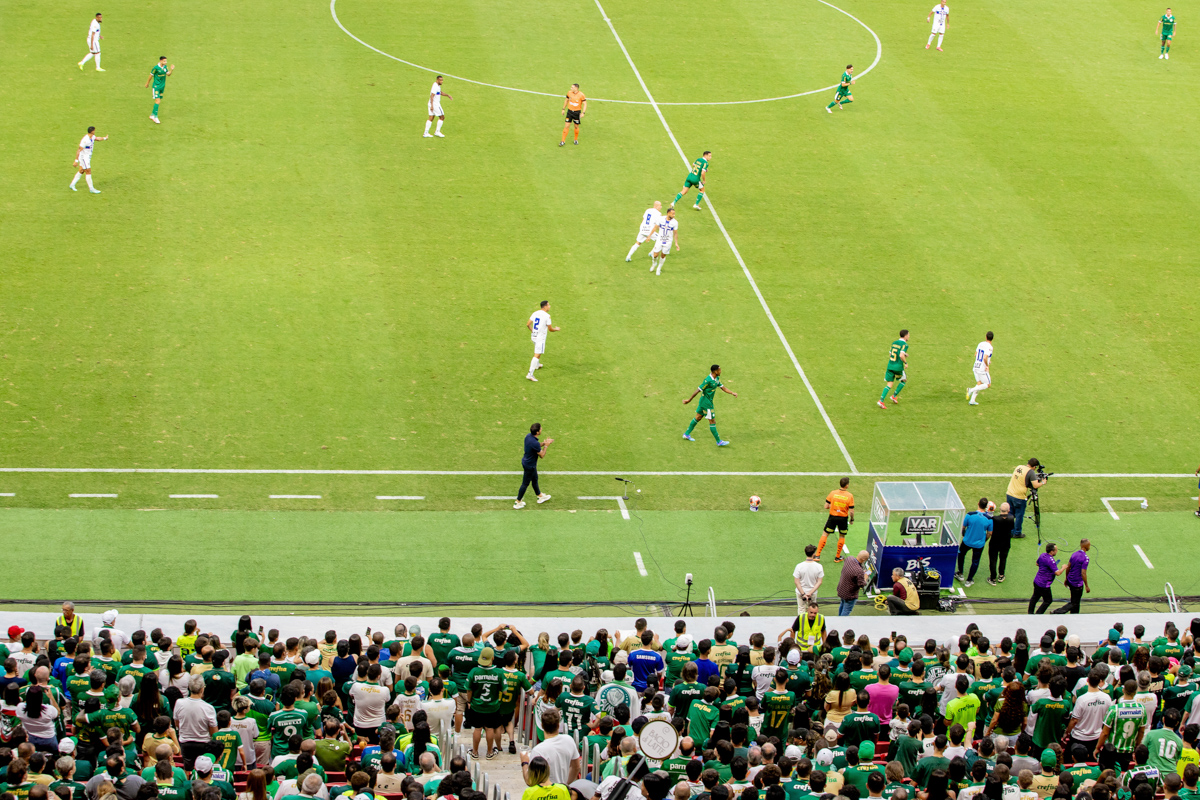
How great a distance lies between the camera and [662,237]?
31.2 meters

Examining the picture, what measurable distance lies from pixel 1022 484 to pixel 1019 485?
5 cm

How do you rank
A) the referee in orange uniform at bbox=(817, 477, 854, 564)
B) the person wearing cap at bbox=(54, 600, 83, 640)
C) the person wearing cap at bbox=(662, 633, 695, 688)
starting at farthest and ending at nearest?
the referee in orange uniform at bbox=(817, 477, 854, 564) < the person wearing cap at bbox=(54, 600, 83, 640) < the person wearing cap at bbox=(662, 633, 695, 688)

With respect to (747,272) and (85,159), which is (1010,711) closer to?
(747,272)

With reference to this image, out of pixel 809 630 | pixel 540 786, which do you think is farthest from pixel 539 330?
pixel 540 786

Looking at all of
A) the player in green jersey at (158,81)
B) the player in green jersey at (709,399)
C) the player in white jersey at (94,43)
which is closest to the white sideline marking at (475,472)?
the player in green jersey at (709,399)

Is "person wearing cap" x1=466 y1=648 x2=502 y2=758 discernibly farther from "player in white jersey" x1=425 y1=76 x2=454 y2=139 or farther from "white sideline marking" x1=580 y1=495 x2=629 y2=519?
"player in white jersey" x1=425 y1=76 x2=454 y2=139

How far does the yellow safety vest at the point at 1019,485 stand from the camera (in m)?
23.4

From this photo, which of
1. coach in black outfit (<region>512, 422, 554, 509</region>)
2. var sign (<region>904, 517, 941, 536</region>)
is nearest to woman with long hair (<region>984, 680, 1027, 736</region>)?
var sign (<region>904, 517, 941, 536</region>)

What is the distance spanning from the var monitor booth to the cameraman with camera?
146 cm

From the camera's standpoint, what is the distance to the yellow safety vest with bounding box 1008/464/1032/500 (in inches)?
922

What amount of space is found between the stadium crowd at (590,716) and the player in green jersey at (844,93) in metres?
26.3

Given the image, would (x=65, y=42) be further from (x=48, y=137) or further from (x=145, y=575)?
(x=145, y=575)

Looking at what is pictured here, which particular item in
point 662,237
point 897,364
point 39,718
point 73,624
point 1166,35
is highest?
point 1166,35

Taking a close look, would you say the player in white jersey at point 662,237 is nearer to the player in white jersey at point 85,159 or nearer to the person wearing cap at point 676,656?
the player in white jersey at point 85,159
